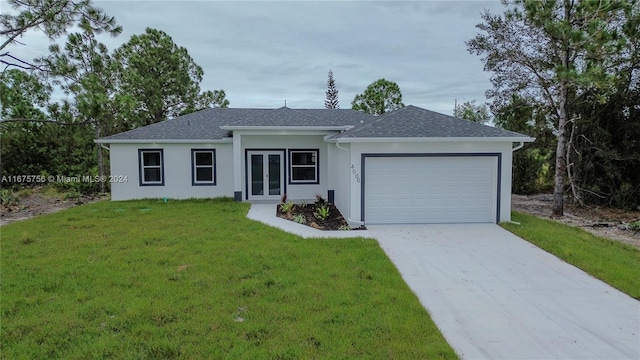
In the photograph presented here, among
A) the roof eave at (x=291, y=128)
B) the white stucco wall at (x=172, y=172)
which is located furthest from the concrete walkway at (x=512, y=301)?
the white stucco wall at (x=172, y=172)

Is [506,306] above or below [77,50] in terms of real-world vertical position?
below

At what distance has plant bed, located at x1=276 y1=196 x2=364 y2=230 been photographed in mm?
9912

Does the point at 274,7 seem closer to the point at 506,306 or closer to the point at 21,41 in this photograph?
Answer: the point at 21,41

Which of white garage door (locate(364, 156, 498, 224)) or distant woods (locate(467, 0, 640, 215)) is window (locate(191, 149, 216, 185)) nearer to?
white garage door (locate(364, 156, 498, 224))

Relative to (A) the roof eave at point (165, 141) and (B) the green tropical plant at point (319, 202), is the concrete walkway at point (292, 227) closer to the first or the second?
(B) the green tropical plant at point (319, 202)

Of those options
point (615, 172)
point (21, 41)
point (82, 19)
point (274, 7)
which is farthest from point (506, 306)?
point (615, 172)

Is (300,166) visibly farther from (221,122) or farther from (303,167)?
(221,122)

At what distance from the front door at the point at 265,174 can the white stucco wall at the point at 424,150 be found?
4.88m

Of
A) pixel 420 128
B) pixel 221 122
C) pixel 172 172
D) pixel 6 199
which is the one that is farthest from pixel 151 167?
pixel 420 128

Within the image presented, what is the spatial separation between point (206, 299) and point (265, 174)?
9469 millimetres

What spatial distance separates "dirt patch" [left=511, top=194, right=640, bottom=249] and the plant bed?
6931 mm

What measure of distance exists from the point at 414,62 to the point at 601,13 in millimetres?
12054

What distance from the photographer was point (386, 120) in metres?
10.9

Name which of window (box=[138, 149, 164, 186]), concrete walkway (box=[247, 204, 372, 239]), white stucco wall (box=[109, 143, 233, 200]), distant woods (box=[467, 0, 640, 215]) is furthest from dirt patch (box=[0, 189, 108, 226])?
distant woods (box=[467, 0, 640, 215])
